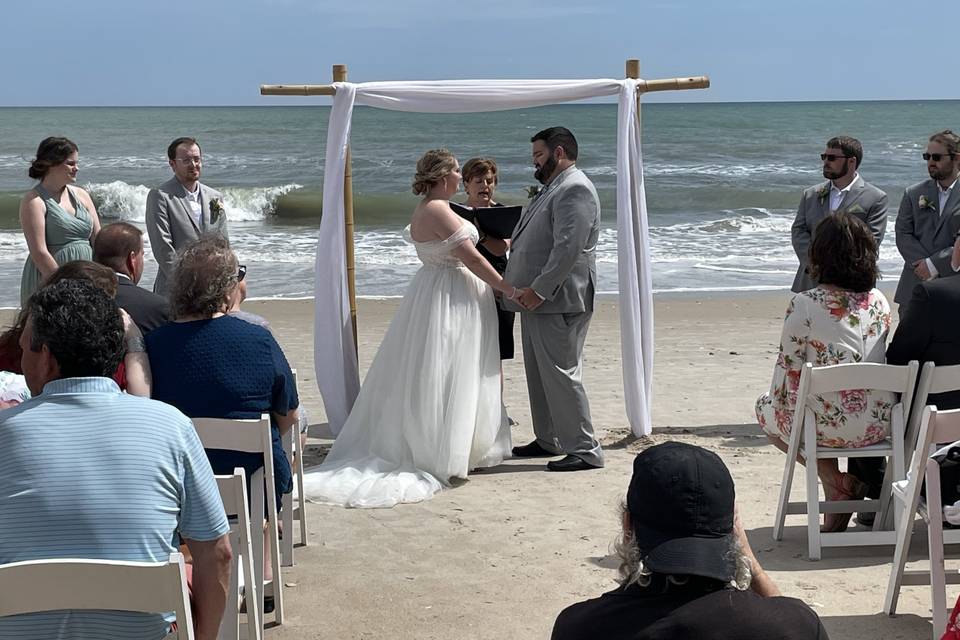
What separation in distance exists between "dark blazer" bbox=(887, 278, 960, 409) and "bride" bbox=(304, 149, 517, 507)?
2.16m

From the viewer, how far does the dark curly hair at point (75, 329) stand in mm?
2693

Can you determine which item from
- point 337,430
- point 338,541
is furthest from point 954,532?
point 337,430

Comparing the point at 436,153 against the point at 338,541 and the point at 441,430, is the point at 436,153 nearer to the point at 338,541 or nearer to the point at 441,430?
Answer: the point at 441,430

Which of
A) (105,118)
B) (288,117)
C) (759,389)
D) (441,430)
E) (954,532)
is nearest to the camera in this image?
(954,532)

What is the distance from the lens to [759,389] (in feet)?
26.6

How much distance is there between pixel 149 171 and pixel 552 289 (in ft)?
Result: 99.0

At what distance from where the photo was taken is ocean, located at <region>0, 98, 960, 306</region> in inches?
635

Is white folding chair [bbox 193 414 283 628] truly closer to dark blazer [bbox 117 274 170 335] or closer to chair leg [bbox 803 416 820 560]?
dark blazer [bbox 117 274 170 335]

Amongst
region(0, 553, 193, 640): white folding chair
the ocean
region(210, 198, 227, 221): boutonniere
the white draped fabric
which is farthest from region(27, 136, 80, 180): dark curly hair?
the ocean

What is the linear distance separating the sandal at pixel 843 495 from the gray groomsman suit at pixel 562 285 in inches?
57.6

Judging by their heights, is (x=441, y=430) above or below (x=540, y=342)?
below

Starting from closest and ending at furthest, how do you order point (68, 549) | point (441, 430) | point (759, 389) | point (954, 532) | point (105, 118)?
1. point (68, 549)
2. point (954, 532)
3. point (441, 430)
4. point (759, 389)
5. point (105, 118)

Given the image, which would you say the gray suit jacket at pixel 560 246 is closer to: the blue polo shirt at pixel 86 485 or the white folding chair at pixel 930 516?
the white folding chair at pixel 930 516

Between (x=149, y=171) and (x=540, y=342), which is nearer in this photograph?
(x=540, y=342)
